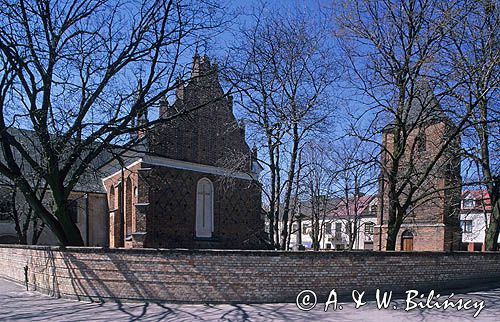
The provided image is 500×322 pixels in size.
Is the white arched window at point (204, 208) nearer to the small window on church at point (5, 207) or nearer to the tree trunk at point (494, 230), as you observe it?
the small window on church at point (5, 207)

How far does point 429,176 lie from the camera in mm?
19234

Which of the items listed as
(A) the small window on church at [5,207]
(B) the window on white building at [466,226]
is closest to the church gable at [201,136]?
(A) the small window on church at [5,207]

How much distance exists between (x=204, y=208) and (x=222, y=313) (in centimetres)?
1532

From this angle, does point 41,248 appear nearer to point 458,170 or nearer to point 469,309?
point 469,309

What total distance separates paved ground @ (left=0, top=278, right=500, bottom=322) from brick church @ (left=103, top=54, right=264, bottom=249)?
9.43 metres

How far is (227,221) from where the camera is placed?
2730cm

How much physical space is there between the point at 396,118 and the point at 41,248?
523 inches

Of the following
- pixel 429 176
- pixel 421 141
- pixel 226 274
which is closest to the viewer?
pixel 226 274

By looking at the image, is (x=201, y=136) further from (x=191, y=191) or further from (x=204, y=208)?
(x=204, y=208)

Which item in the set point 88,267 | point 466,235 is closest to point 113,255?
point 88,267

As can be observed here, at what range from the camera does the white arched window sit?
2622 centimetres

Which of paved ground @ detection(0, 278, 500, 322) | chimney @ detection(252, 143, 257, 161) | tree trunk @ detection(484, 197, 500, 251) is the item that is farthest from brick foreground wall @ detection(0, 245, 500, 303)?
tree trunk @ detection(484, 197, 500, 251)

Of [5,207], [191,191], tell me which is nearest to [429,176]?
[191,191]

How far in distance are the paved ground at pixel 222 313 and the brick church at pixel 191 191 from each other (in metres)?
9.43
